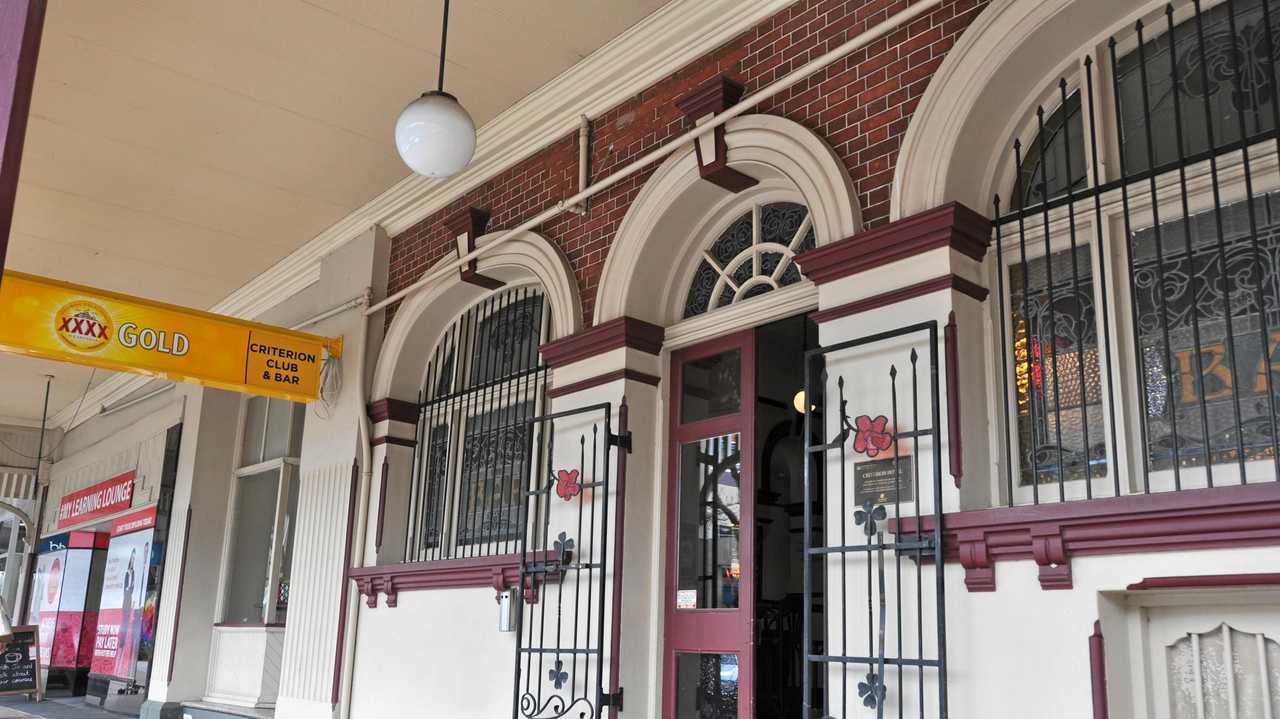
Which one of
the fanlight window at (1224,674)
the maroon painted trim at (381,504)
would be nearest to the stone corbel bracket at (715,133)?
the fanlight window at (1224,674)

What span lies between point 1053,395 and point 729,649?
6.98 feet

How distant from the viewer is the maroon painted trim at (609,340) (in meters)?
6.02

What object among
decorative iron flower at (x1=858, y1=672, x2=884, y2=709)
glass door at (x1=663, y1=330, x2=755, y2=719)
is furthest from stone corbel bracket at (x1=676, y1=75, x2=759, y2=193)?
decorative iron flower at (x1=858, y1=672, x2=884, y2=709)

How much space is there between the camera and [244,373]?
782 centimetres

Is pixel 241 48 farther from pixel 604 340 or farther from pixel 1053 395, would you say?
pixel 1053 395

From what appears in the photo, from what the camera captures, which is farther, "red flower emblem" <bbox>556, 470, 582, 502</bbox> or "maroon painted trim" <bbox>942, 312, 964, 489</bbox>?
"red flower emblem" <bbox>556, 470, 582, 502</bbox>

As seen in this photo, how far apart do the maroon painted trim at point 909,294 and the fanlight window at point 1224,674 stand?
1.53 m

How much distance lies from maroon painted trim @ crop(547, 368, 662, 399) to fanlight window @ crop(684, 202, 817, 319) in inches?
17.2

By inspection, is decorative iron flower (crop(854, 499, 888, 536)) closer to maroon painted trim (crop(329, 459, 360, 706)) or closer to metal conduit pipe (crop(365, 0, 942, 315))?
metal conduit pipe (crop(365, 0, 942, 315))

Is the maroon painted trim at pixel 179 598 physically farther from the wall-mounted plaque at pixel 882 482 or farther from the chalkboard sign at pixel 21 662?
the wall-mounted plaque at pixel 882 482

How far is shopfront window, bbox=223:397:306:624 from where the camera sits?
1022 cm

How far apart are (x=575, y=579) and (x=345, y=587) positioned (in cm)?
268

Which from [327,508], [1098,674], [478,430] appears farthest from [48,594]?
[1098,674]

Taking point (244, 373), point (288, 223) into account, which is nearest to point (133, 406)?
point (288, 223)
